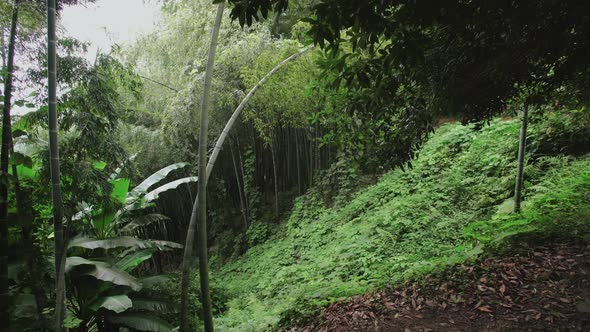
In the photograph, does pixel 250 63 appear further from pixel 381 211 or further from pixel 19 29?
pixel 19 29

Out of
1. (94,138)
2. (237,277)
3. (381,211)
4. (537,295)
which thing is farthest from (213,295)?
(537,295)

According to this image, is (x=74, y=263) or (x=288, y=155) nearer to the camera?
(x=74, y=263)

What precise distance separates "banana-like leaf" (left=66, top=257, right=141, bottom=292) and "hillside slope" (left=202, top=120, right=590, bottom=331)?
49.4 inches

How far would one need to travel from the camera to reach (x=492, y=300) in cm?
242

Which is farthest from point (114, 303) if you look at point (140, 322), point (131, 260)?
point (131, 260)

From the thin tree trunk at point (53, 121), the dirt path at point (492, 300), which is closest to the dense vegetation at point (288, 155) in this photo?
the thin tree trunk at point (53, 121)

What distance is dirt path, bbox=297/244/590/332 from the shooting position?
7.05ft

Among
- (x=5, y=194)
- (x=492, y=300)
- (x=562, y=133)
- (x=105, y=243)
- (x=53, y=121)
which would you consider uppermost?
(x=53, y=121)

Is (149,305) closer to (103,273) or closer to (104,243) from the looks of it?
(103,273)

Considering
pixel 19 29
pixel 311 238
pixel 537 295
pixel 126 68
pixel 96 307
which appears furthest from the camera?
pixel 311 238

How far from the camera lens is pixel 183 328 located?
13.2 ft

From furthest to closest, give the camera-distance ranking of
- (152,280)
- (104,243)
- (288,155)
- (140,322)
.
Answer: (288,155) → (152,280) → (104,243) → (140,322)

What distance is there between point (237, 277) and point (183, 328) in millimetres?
2973

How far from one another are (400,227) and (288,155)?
13.1 ft
